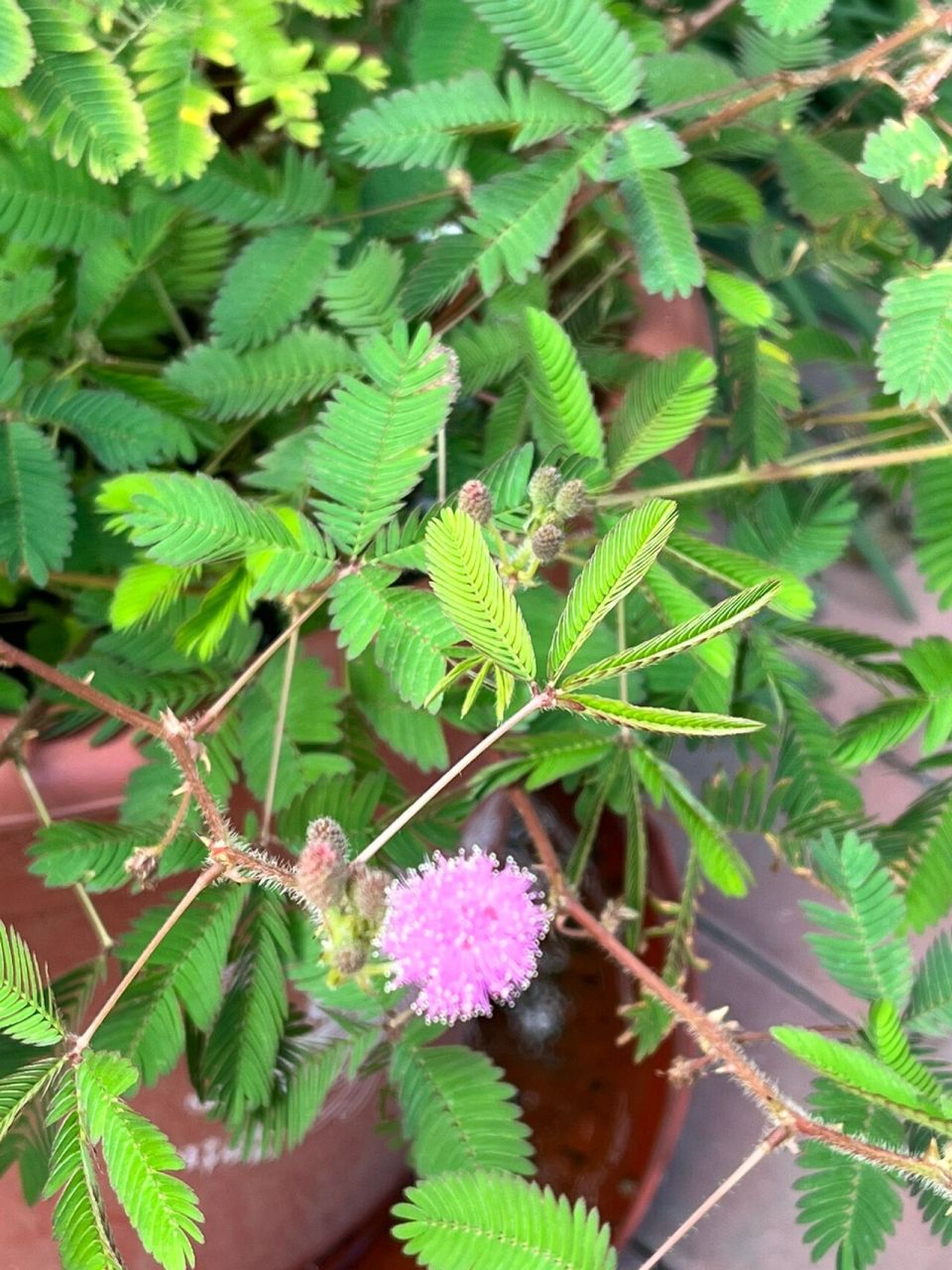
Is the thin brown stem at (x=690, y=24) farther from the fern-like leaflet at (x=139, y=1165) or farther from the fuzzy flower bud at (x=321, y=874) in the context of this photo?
the fern-like leaflet at (x=139, y=1165)

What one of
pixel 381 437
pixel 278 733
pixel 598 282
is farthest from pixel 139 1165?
pixel 598 282

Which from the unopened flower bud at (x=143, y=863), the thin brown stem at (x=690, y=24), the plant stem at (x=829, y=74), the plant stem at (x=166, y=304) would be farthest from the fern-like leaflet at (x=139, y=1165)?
the thin brown stem at (x=690, y=24)

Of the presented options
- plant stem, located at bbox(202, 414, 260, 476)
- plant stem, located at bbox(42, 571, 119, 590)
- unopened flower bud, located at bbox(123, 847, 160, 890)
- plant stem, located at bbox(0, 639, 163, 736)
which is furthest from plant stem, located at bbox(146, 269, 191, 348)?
unopened flower bud, located at bbox(123, 847, 160, 890)

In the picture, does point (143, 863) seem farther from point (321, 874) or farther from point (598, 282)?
point (598, 282)

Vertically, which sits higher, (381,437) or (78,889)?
(381,437)

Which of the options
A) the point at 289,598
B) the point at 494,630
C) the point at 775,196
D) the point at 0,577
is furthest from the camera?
the point at 775,196

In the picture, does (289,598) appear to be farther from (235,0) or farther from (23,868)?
(235,0)

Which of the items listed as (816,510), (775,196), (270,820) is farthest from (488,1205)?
(775,196)

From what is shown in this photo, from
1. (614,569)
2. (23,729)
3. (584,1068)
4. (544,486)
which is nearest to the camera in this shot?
(614,569)
